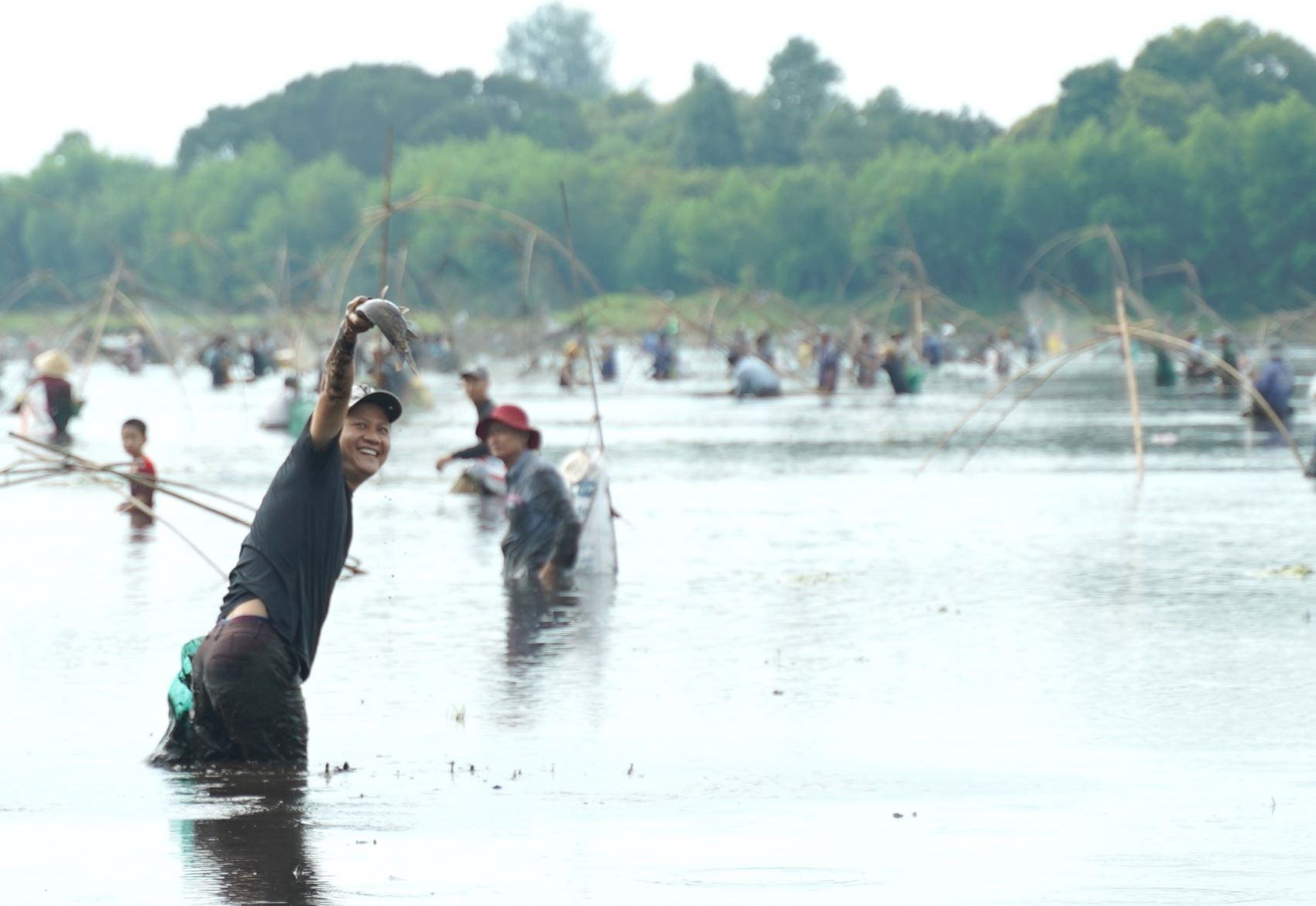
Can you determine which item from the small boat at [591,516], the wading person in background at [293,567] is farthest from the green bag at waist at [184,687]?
the small boat at [591,516]

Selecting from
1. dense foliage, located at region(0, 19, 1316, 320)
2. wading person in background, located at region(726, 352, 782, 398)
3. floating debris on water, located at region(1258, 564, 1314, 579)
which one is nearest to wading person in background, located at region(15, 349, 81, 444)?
floating debris on water, located at region(1258, 564, 1314, 579)

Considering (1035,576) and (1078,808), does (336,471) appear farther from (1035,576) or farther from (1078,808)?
(1035,576)

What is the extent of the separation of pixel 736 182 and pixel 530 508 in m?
106

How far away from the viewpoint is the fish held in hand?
629cm

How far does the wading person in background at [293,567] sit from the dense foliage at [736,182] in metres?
68.9

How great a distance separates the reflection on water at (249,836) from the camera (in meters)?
6.28

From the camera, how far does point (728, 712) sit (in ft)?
31.3

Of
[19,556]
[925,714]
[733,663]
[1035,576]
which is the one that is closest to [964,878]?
[925,714]

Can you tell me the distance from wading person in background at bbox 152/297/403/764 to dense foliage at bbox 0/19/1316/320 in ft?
226

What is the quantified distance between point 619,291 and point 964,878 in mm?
118722

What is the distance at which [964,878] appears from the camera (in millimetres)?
6457

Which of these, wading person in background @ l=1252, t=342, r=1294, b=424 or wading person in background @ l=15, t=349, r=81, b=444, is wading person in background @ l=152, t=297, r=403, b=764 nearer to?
wading person in background @ l=15, t=349, r=81, b=444

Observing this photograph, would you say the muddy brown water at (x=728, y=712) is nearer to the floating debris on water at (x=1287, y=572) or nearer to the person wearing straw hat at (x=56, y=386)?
the floating debris on water at (x=1287, y=572)

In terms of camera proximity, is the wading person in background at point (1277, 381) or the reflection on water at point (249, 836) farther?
the wading person in background at point (1277, 381)
